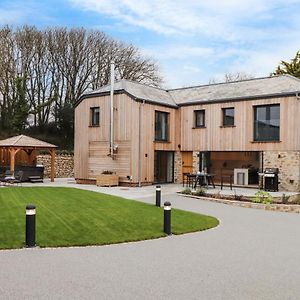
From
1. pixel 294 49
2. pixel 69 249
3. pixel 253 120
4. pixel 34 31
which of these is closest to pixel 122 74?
pixel 34 31

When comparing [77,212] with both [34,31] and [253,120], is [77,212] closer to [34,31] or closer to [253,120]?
[253,120]

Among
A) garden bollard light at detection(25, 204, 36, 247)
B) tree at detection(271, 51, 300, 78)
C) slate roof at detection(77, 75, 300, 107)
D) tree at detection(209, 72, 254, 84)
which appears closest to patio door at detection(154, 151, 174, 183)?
slate roof at detection(77, 75, 300, 107)

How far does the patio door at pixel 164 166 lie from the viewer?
2516cm

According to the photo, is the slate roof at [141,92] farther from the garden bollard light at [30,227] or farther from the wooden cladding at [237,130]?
the garden bollard light at [30,227]

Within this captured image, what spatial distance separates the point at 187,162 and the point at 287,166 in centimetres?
639

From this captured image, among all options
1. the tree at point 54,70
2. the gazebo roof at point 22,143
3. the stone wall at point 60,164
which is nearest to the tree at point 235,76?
the tree at point 54,70

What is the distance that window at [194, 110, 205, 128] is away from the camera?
2450 centimetres

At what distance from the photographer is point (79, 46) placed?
3812cm

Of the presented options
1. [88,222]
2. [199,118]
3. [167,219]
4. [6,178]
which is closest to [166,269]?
[167,219]

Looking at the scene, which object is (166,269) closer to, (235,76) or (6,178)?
(6,178)

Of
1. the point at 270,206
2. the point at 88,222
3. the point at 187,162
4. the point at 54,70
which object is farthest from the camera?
the point at 54,70

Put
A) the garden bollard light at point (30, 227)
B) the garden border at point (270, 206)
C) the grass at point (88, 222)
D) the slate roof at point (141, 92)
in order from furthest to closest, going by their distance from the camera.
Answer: the slate roof at point (141, 92), the garden border at point (270, 206), the grass at point (88, 222), the garden bollard light at point (30, 227)

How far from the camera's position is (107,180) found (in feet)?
74.6

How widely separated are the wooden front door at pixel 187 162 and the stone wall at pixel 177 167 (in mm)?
195
